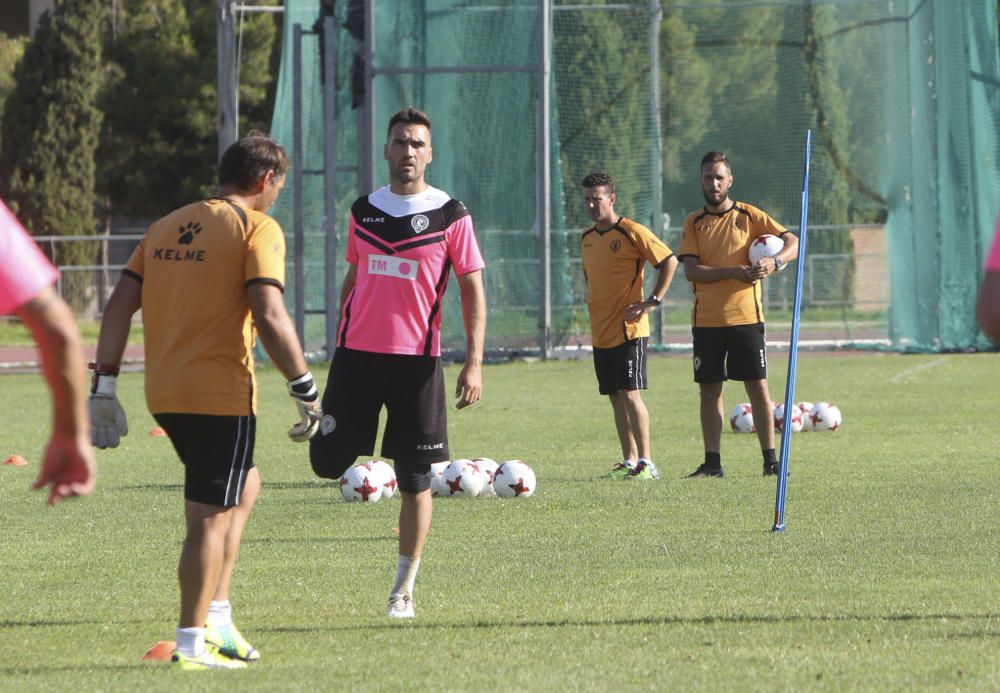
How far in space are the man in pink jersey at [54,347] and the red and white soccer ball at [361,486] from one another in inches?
274

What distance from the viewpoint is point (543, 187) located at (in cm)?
2616

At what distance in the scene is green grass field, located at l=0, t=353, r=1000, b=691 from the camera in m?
5.92

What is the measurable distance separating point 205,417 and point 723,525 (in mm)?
4234

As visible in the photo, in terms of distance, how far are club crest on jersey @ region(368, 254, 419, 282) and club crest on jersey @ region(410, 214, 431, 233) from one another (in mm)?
139

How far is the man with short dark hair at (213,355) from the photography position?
5941 mm

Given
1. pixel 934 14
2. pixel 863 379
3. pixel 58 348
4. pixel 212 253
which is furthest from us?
pixel 934 14

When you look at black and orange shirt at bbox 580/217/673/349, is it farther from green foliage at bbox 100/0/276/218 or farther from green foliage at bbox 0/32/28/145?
green foliage at bbox 0/32/28/145

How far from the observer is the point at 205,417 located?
5984 mm

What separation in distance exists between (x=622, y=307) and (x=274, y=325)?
6.46 metres

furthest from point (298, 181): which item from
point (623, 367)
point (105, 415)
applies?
point (105, 415)

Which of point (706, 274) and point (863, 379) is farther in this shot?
point (863, 379)

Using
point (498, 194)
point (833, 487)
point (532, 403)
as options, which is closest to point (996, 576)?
point (833, 487)

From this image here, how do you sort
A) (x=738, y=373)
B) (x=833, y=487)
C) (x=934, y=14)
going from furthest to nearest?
(x=934, y=14) < (x=738, y=373) < (x=833, y=487)

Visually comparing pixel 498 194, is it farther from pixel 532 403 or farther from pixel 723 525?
pixel 723 525
